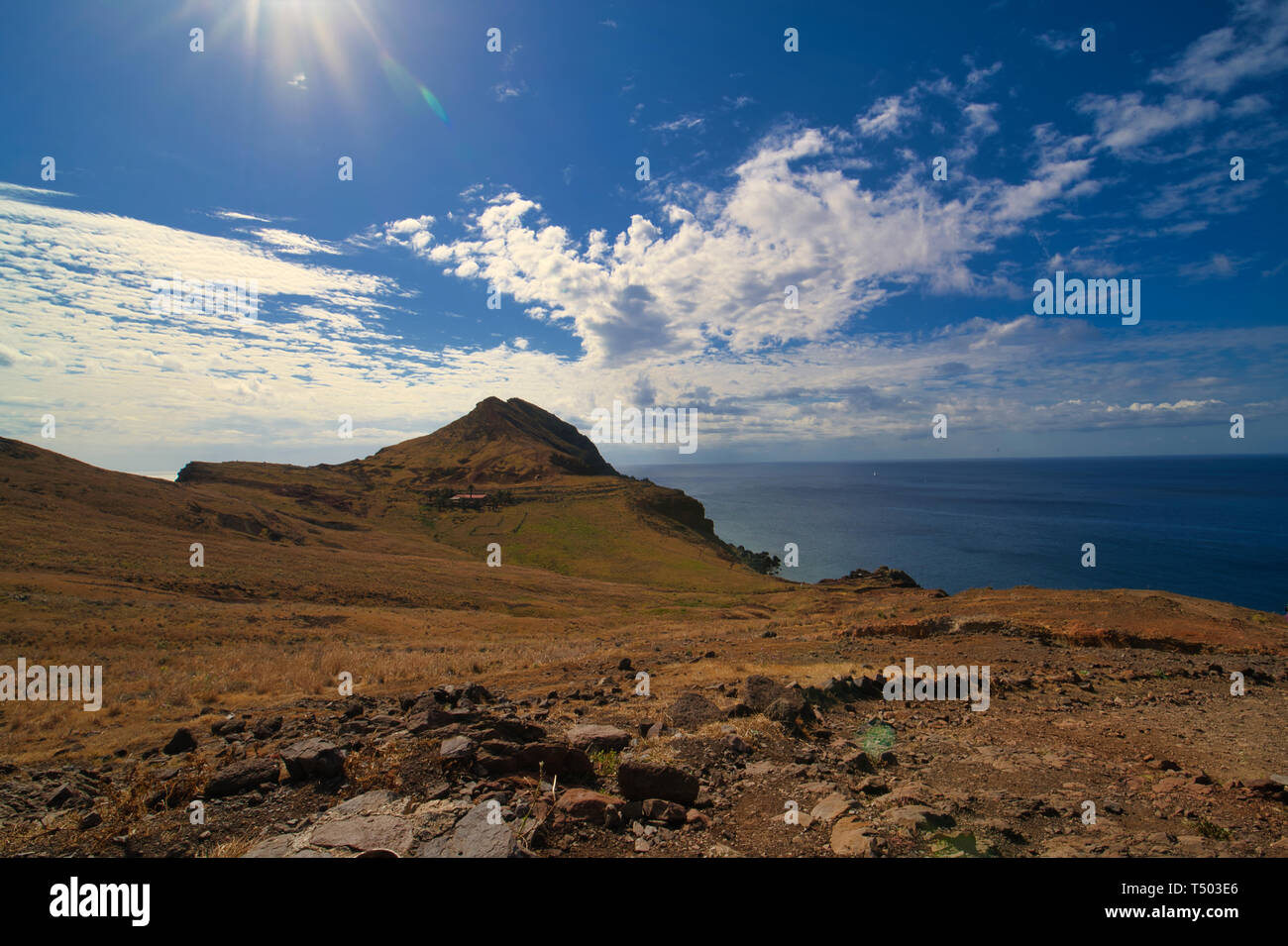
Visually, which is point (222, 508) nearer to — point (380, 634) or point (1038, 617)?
point (380, 634)

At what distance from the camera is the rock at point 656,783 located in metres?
6.50

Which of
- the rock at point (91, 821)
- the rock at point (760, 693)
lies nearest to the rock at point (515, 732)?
the rock at point (760, 693)

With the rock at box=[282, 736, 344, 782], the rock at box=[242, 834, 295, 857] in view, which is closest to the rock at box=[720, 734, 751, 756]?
the rock at box=[282, 736, 344, 782]

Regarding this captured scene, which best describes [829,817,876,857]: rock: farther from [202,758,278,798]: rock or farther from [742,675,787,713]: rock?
[202,758,278,798]: rock

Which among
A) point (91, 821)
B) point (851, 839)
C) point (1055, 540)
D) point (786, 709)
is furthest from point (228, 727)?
point (1055, 540)

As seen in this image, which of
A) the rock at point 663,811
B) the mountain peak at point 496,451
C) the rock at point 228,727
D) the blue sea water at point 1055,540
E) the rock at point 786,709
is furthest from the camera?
the mountain peak at point 496,451

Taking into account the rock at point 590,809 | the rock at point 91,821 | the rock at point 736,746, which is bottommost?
the rock at point 736,746

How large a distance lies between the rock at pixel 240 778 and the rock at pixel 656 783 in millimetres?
4545

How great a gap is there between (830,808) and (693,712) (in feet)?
13.6

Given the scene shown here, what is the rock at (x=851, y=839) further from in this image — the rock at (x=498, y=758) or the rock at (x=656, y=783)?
the rock at (x=498, y=758)

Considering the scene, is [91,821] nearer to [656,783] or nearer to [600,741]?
[600,741]

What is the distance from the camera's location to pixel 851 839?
5.44 metres
